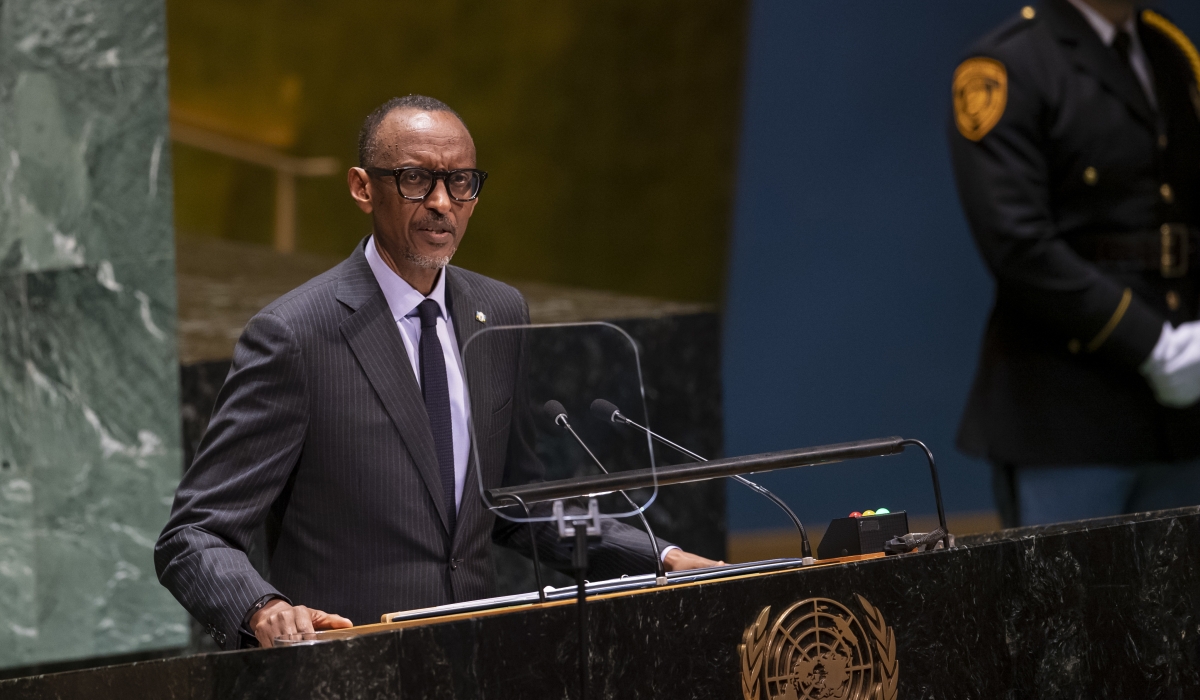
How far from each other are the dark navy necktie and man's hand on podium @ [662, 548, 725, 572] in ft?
1.09

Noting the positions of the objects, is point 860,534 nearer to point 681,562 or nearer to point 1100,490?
point 681,562

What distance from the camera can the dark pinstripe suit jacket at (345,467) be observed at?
2096mm

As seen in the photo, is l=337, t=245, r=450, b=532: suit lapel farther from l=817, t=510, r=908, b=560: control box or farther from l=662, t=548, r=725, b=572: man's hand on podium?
l=817, t=510, r=908, b=560: control box

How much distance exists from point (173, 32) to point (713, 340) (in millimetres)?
4390

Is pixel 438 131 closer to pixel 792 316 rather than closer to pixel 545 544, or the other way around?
pixel 545 544

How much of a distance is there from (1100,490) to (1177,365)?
1.10 feet

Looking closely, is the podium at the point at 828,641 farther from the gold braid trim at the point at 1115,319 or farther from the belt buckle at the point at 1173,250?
the belt buckle at the point at 1173,250

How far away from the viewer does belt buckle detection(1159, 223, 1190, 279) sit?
3230mm

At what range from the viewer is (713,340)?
150 inches

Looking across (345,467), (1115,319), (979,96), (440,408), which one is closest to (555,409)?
(440,408)

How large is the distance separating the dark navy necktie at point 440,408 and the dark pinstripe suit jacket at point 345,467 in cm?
2

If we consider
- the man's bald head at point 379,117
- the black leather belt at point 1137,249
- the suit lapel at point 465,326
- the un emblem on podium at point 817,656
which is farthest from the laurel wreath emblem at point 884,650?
the black leather belt at point 1137,249

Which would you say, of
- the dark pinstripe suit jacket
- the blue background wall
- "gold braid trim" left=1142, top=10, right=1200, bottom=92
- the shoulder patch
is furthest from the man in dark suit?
the blue background wall

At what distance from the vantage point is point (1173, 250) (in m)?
3.24
